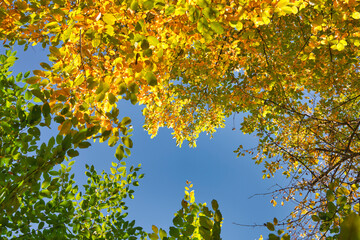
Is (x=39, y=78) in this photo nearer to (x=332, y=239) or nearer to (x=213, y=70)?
(x=332, y=239)

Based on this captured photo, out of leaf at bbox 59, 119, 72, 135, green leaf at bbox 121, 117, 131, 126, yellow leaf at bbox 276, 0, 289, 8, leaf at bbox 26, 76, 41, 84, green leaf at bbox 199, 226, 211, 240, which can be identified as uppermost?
yellow leaf at bbox 276, 0, 289, 8

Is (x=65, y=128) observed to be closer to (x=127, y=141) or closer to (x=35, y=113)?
(x=35, y=113)

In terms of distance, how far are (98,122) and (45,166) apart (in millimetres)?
501

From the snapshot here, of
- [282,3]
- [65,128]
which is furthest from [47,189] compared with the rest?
[282,3]

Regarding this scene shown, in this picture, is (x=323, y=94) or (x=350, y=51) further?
(x=323, y=94)

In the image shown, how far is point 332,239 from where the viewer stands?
1598mm

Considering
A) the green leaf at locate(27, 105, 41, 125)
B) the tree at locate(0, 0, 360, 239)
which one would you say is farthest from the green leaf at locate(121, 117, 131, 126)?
the green leaf at locate(27, 105, 41, 125)

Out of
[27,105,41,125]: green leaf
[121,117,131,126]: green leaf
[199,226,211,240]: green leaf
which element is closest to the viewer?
[199,226,211,240]: green leaf

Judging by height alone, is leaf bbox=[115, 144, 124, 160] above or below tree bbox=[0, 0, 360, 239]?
below

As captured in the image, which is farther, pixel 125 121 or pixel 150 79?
pixel 125 121

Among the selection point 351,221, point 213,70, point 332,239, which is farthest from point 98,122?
point 213,70

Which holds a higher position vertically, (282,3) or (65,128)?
(282,3)

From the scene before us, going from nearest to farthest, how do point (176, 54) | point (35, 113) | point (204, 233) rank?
point (204, 233), point (35, 113), point (176, 54)

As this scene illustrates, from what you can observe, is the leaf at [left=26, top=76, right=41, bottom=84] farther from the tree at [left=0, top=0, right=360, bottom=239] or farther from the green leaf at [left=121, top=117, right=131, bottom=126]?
the green leaf at [left=121, top=117, right=131, bottom=126]
